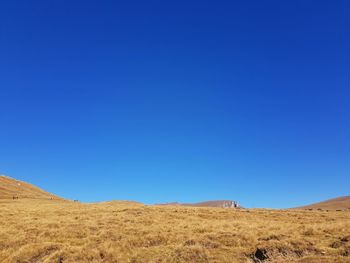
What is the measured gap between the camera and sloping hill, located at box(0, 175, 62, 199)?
61.5 meters

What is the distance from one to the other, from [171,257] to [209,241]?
3263mm

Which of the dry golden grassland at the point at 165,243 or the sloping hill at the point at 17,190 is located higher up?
the sloping hill at the point at 17,190

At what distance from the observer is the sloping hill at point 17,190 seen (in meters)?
61.5

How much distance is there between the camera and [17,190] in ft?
226

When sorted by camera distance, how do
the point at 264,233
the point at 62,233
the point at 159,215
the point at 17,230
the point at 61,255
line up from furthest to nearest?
the point at 159,215 < the point at 17,230 < the point at 62,233 < the point at 264,233 < the point at 61,255

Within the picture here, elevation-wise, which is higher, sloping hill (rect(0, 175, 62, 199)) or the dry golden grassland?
sloping hill (rect(0, 175, 62, 199))

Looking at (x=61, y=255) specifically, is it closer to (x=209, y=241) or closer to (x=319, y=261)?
(x=209, y=241)

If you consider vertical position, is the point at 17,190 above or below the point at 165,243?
above

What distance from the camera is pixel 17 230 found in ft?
93.0

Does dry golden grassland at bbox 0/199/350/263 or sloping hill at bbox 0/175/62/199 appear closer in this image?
dry golden grassland at bbox 0/199/350/263

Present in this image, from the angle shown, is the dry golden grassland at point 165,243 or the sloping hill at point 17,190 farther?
the sloping hill at point 17,190

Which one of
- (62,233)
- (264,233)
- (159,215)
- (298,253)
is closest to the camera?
(298,253)

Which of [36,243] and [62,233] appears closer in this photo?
[36,243]

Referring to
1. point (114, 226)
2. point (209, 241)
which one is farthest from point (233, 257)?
point (114, 226)
